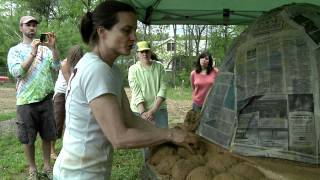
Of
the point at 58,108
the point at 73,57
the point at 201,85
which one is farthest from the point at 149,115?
the point at 201,85

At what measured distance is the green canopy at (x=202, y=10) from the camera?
5012 mm

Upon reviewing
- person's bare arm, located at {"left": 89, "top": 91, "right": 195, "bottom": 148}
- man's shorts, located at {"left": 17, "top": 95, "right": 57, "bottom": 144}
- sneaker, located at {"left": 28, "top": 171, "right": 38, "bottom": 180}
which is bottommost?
sneaker, located at {"left": 28, "top": 171, "right": 38, "bottom": 180}

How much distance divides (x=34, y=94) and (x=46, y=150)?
0.77 meters

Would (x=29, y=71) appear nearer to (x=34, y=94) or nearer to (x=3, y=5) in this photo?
(x=34, y=94)

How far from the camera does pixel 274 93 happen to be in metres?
2.34

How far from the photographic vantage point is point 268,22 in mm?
2666

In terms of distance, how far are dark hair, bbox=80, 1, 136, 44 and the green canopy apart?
96.4 inches

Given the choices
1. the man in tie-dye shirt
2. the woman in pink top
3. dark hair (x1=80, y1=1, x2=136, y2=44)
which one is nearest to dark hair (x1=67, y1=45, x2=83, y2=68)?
the man in tie-dye shirt

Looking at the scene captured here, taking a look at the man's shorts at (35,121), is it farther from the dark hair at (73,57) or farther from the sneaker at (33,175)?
the dark hair at (73,57)

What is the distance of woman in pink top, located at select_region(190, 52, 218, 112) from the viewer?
7312 millimetres

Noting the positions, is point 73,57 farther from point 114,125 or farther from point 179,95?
point 179,95

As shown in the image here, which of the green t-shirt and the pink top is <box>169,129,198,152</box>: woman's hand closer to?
the green t-shirt

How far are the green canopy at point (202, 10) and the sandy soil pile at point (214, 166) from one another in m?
2.52

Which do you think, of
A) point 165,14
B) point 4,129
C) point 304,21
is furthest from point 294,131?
point 4,129
